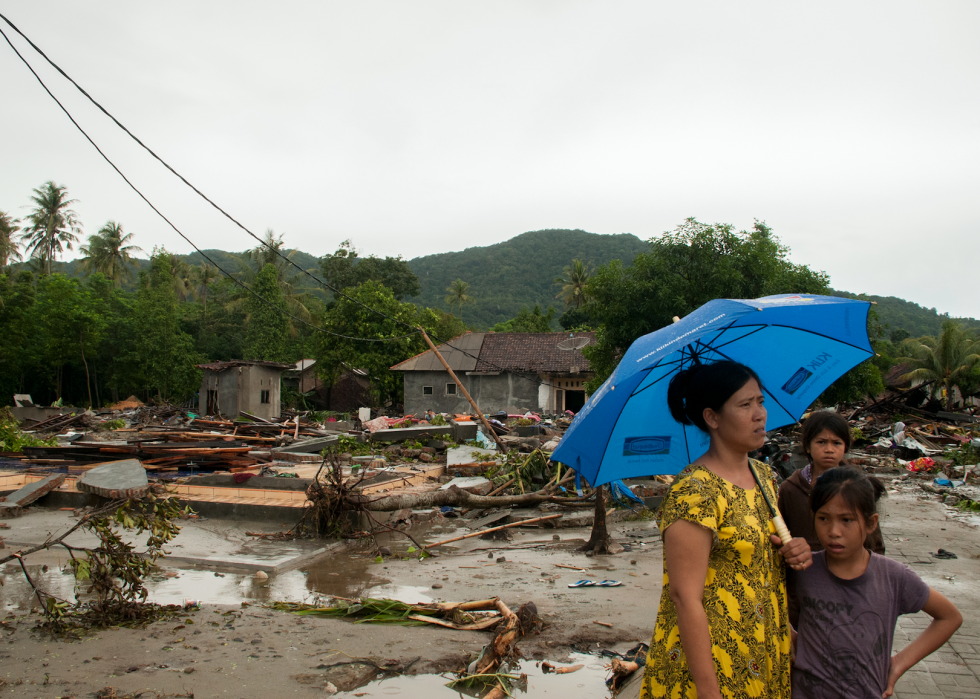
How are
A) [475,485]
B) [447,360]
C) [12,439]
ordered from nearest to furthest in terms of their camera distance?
[475,485] < [12,439] < [447,360]

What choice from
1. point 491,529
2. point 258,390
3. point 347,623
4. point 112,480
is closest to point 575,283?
point 258,390

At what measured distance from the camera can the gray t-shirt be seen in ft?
7.08

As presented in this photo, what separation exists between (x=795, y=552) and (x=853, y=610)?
1.09 ft

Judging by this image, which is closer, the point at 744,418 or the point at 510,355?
the point at 744,418

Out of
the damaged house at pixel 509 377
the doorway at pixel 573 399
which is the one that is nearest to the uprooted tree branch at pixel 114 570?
the damaged house at pixel 509 377

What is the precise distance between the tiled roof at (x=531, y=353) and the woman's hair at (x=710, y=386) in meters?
30.2

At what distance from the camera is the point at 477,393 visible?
3416 cm

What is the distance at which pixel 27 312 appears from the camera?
34750 millimetres

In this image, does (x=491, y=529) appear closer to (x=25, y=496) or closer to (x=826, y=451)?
(x=826, y=451)

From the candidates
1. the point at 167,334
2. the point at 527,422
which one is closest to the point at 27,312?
the point at 167,334

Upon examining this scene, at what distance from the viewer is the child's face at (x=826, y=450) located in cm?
306

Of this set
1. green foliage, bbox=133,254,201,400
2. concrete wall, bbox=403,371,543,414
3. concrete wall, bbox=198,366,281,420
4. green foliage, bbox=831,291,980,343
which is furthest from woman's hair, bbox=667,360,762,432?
green foliage, bbox=831,291,980,343

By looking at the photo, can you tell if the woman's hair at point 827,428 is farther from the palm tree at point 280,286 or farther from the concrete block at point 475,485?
the palm tree at point 280,286

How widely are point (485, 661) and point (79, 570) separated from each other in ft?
10.2
